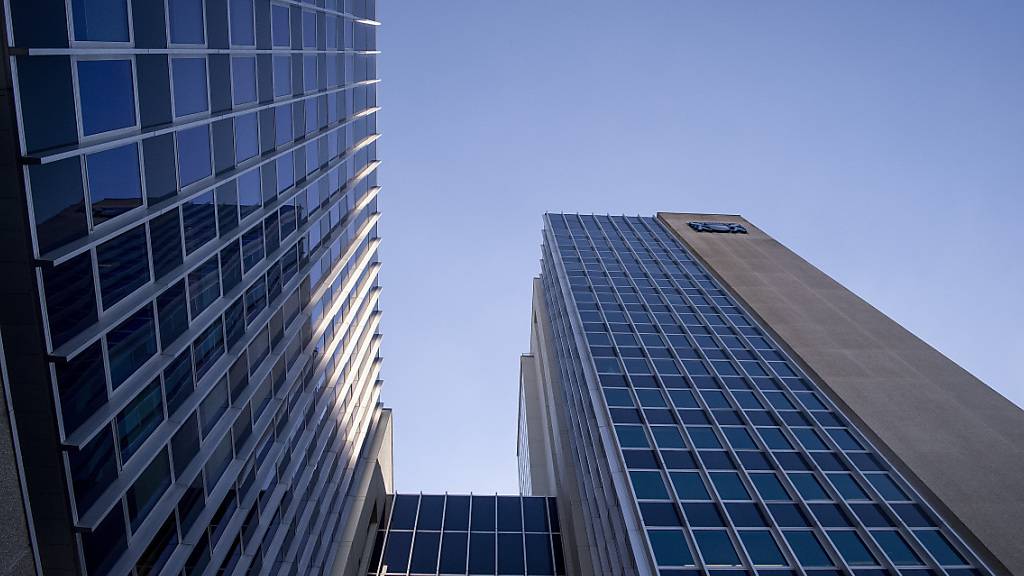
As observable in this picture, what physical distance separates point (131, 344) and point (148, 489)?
3269 mm

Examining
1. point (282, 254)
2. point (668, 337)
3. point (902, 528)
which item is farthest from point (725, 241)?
point (282, 254)

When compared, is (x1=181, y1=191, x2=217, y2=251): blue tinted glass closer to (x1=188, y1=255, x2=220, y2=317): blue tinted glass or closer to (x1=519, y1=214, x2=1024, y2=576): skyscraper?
(x1=188, y1=255, x2=220, y2=317): blue tinted glass

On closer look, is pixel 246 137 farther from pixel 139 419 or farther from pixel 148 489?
pixel 148 489

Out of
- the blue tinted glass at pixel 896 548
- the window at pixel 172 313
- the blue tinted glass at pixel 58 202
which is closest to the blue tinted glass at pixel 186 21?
the blue tinted glass at pixel 58 202

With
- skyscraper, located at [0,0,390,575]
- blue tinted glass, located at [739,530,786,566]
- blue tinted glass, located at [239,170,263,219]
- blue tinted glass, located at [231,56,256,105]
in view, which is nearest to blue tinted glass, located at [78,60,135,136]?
skyscraper, located at [0,0,390,575]

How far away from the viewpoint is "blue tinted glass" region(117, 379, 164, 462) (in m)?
12.1

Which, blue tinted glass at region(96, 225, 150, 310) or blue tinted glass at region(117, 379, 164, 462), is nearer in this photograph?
blue tinted glass at region(96, 225, 150, 310)

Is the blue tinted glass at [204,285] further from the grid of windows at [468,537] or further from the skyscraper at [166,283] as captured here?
the grid of windows at [468,537]

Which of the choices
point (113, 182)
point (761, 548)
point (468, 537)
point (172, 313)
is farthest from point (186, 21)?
point (468, 537)

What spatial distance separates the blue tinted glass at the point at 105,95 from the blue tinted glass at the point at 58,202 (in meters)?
0.84

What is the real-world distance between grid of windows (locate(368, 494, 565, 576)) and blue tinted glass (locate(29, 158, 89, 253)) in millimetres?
28217

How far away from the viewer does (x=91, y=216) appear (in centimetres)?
1076

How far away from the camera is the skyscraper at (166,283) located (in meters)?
9.62

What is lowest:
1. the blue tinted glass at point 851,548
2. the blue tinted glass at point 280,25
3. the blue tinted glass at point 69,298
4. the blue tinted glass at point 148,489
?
the blue tinted glass at point 851,548
